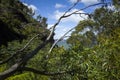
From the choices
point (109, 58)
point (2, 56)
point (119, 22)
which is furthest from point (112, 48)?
point (119, 22)

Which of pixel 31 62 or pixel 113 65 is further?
pixel 31 62

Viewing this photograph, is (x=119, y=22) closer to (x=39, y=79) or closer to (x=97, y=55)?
(x=39, y=79)

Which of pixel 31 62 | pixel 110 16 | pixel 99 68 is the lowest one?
pixel 99 68

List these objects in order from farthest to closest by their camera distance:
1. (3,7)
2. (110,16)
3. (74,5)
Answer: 1. (110,16)
2. (3,7)
3. (74,5)

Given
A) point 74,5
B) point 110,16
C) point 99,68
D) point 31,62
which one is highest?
point 110,16

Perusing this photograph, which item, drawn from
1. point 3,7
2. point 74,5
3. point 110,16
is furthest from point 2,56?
point 110,16

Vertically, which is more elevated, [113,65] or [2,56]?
[2,56]

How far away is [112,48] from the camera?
9.16 meters

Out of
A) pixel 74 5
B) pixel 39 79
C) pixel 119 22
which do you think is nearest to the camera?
pixel 74 5

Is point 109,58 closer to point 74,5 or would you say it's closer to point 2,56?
point 74,5

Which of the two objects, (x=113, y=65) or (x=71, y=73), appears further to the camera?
(x=113, y=65)

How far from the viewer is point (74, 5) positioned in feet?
34.5

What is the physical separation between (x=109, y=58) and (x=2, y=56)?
6625 millimetres

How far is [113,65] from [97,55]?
1.90 ft
